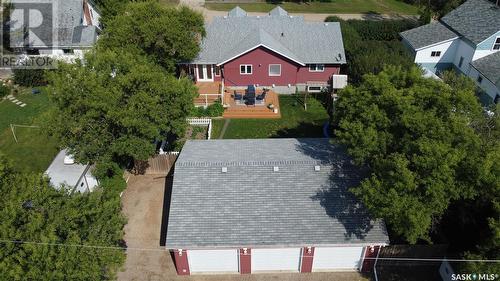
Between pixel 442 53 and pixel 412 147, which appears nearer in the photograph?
pixel 412 147

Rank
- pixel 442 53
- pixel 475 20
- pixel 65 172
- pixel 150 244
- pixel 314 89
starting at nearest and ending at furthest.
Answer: pixel 150 244
pixel 65 172
pixel 314 89
pixel 475 20
pixel 442 53

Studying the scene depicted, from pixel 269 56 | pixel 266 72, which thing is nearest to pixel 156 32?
pixel 269 56

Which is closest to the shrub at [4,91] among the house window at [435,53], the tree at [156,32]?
the tree at [156,32]

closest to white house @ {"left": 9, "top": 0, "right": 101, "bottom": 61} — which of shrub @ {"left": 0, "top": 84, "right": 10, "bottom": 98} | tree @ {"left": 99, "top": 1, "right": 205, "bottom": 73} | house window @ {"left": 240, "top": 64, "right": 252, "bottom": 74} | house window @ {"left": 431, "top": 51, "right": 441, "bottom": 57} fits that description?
shrub @ {"left": 0, "top": 84, "right": 10, "bottom": 98}

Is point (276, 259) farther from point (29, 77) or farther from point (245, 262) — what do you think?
point (29, 77)

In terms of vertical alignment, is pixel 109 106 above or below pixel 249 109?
above

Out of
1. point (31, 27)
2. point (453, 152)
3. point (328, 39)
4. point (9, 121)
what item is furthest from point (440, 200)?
point (31, 27)
